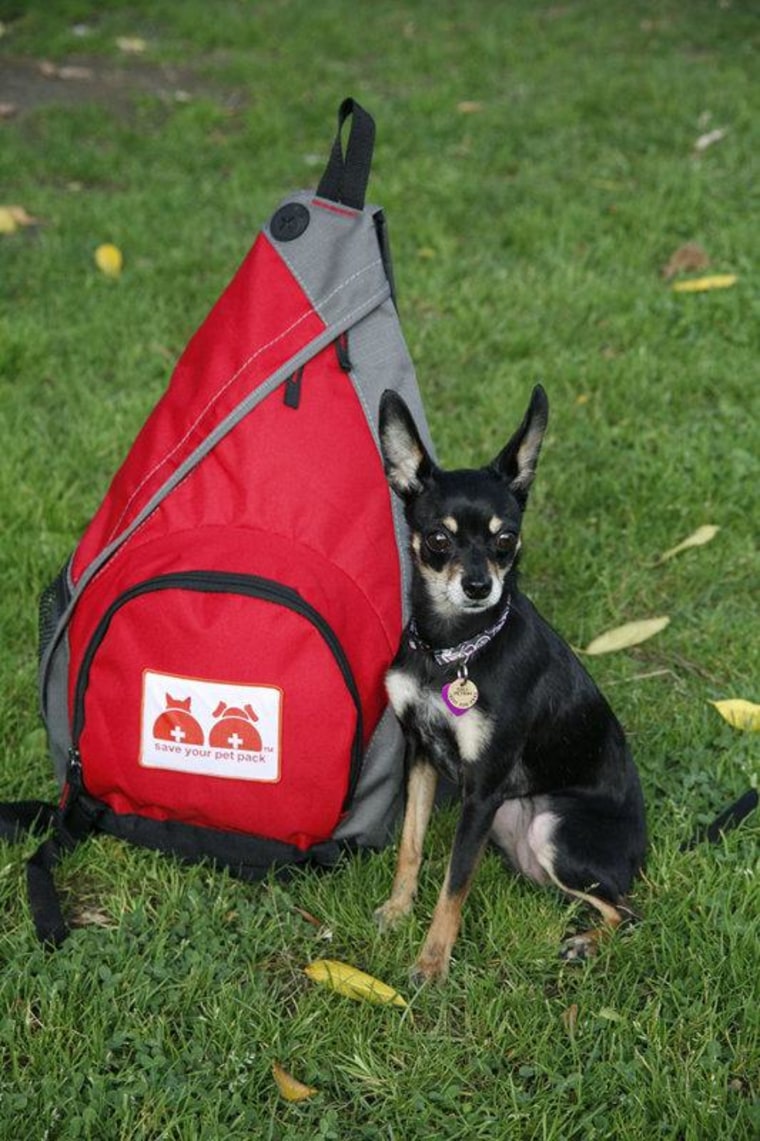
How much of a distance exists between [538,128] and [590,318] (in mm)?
2655

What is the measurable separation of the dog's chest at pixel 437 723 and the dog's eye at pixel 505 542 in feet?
1.15

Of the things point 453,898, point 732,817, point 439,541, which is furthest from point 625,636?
point 453,898

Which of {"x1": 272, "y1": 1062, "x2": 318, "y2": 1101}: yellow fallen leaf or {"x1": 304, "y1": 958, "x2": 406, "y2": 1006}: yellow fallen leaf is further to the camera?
{"x1": 304, "y1": 958, "x2": 406, "y2": 1006}: yellow fallen leaf

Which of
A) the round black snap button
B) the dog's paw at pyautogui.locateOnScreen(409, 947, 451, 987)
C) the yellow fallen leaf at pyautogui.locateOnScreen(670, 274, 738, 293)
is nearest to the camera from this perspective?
the dog's paw at pyautogui.locateOnScreen(409, 947, 451, 987)

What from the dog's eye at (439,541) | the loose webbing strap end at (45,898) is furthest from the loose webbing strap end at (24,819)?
the dog's eye at (439,541)

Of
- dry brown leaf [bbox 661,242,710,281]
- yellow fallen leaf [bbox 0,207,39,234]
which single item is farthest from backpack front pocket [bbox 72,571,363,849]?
yellow fallen leaf [bbox 0,207,39,234]

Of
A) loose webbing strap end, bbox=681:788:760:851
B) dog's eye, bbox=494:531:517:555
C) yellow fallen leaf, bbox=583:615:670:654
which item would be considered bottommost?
yellow fallen leaf, bbox=583:615:670:654

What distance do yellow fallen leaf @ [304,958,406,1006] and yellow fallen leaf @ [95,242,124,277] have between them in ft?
13.8

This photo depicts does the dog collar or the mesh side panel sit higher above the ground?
the dog collar

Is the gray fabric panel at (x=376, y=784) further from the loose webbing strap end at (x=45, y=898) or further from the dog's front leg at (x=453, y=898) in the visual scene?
the loose webbing strap end at (x=45, y=898)

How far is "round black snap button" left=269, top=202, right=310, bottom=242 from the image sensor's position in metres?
3.18

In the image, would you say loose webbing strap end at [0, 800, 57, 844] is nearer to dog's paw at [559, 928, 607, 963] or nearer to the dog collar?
the dog collar

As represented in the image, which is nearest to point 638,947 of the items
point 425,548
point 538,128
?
point 425,548

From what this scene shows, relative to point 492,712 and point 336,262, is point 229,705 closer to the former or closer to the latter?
point 492,712
